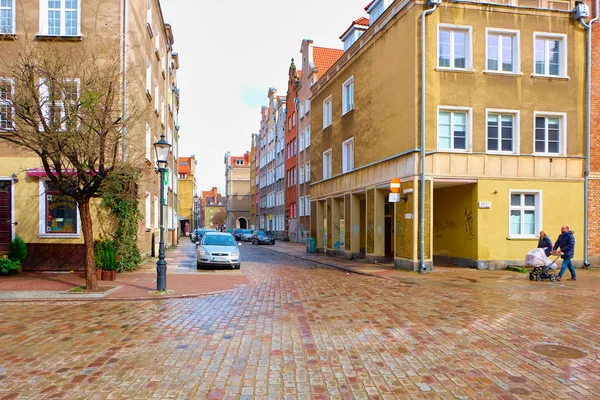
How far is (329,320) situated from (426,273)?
30.2 ft

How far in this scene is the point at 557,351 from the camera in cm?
660

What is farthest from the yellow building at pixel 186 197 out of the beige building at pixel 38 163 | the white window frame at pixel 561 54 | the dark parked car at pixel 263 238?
the white window frame at pixel 561 54

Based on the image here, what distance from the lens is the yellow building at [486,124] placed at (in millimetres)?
17922

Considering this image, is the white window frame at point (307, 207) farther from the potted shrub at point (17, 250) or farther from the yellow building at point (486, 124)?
the potted shrub at point (17, 250)

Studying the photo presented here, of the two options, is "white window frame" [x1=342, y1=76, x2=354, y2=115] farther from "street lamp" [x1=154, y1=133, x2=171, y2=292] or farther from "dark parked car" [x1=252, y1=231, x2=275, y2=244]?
"dark parked car" [x1=252, y1=231, x2=275, y2=244]

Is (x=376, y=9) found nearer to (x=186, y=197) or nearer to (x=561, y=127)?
(x=561, y=127)

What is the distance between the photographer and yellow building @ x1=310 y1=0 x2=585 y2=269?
58.8 feet

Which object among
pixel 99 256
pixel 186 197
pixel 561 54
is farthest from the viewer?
A: pixel 186 197

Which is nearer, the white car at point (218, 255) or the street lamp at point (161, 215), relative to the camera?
the street lamp at point (161, 215)

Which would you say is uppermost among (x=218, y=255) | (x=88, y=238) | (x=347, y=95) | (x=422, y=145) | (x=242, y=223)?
(x=347, y=95)

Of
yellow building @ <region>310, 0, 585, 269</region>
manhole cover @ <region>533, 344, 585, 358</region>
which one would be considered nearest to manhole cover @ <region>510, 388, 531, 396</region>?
manhole cover @ <region>533, 344, 585, 358</region>

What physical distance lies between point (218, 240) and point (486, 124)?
39.4 ft

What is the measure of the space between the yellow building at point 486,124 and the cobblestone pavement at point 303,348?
707 cm

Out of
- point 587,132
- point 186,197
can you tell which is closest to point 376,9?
point 587,132
